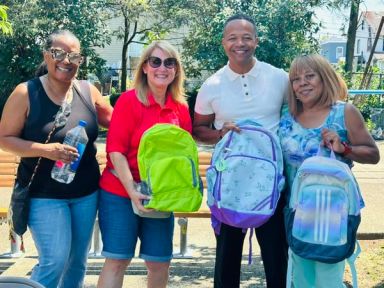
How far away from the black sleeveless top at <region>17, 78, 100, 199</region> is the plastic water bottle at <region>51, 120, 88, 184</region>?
0.09ft

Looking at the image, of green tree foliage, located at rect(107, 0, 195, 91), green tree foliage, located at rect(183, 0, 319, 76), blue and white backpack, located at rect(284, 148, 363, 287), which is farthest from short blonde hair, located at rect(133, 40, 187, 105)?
green tree foliage, located at rect(107, 0, 195, 91)

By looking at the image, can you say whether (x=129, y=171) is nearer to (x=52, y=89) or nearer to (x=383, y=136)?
(x=52, y=89)

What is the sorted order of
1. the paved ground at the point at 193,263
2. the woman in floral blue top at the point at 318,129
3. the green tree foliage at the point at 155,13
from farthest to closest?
the green tree foliage at the point at 155,13 → the paved ground at the point at 193,263 → the woman in floral blue top at the point at 318,129

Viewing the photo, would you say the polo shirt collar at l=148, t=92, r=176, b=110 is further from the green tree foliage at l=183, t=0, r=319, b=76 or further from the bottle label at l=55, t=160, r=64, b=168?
the green tree foliage at l=183, t=0, r=319, b=76

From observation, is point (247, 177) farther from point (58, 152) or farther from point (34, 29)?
point (34, 29)

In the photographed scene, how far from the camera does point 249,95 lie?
11.5 feet

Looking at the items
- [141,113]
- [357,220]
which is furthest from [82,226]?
[357,220]

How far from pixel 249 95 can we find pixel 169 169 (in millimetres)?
689

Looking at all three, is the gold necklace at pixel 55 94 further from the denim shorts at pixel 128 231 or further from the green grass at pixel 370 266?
the green grass at pixel 370 266

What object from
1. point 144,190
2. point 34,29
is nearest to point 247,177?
point 144,190

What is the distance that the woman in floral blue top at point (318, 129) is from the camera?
320cm

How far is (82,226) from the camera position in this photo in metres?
3.56

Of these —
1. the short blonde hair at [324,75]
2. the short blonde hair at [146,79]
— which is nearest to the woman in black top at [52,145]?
the short blonde hair at [146,79]

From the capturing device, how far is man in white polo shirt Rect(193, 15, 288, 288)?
3.49 metres
